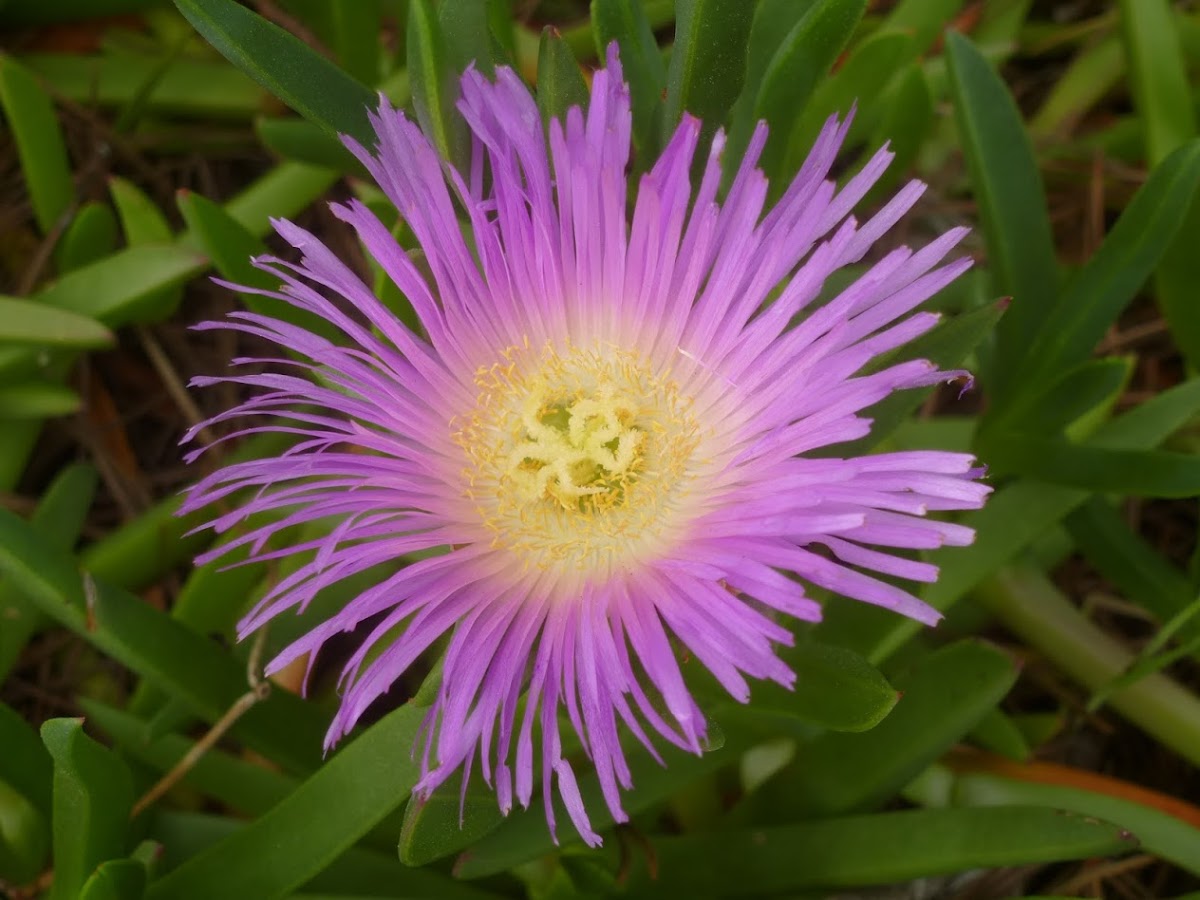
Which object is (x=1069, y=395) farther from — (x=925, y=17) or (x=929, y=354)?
(x=925, y=17)

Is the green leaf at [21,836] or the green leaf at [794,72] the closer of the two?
the green leaf at [794,72]

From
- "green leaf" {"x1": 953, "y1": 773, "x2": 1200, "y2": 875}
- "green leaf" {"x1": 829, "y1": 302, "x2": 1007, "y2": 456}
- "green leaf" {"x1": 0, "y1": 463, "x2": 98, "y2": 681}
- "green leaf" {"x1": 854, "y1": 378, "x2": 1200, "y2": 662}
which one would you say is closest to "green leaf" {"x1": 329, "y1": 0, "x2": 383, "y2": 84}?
"green leaf" {"x1": 0, "y1": 463, "x2": 98, "y2": 681}

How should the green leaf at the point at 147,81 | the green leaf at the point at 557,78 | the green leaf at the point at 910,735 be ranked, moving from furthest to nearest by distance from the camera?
the green leaf at the point at 147,81 → the green leaf at the point at 910,735 → the green leaf at the point at 557,78

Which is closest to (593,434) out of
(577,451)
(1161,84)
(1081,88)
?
(577,451)

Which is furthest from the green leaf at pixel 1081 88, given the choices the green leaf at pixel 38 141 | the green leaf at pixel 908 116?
the green leaf at pixel 38 141

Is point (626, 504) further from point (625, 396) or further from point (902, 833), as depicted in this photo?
point (902, 833)

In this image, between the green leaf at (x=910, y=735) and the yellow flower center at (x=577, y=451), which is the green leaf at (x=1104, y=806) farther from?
the yellow flower center at (x=577, y=451)

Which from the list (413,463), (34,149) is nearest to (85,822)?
(413,463)

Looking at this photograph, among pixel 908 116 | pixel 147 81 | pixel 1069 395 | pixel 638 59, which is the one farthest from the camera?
pixel 147 81
